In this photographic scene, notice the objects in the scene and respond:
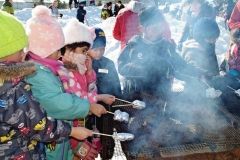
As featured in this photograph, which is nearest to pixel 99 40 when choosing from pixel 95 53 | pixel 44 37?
pixel 95 53

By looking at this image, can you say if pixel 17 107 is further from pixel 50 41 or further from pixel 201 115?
pixel 201 115

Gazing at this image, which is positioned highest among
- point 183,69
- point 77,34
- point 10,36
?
point 10,36

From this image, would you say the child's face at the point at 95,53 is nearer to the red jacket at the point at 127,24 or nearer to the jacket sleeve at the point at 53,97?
the jacket sleeve at the point at 53,97

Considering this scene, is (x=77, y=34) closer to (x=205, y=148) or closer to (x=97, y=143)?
(x=97, y=143)

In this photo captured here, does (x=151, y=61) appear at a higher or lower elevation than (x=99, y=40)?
lower

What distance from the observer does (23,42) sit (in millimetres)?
2082

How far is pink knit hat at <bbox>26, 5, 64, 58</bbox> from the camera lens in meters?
2.49

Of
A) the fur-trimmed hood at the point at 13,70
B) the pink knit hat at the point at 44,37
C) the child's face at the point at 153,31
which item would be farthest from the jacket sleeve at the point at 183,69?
the fur-trimmed hood at the point at 13,70

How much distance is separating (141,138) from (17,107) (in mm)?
1109

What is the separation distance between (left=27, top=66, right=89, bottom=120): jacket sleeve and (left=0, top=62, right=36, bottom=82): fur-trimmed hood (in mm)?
269

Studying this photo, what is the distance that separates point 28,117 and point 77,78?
924mm

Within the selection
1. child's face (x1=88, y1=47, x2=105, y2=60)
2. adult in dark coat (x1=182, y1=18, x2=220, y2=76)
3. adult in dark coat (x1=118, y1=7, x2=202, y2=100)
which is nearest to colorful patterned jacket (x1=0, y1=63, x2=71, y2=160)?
child's face (x1=88, y1=47, x2=105, y2=60)

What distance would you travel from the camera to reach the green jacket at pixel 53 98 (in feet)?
7.61

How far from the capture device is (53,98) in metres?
2.36
